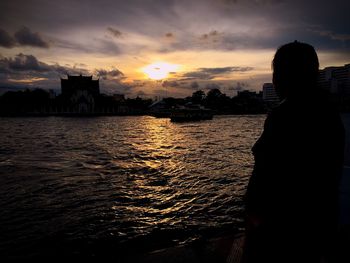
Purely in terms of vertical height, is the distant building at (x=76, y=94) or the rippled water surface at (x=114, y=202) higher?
the distant building at (x=76, y=94)

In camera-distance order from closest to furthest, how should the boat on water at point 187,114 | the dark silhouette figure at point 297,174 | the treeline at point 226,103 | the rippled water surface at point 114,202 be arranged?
the dark silhouette figure at point 297,174 → the rippled water surface at point 114,202 → the boat on water at point 187,114 → the treeline at point 226,103

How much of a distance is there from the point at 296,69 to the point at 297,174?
0.64m

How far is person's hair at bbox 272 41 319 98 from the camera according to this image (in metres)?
1.52

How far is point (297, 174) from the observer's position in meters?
1.41

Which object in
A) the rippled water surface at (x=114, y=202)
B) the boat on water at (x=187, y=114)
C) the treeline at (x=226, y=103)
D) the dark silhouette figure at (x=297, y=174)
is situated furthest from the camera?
the treeline at (x=226, y=103)

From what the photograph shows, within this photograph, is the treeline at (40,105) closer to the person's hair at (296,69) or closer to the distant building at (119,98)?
the distant building at (119,98)

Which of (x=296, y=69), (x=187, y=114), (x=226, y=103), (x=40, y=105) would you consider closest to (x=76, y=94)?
(x=40, y=105)

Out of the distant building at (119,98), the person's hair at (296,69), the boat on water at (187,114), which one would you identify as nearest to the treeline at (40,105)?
the distant building at (119,98)

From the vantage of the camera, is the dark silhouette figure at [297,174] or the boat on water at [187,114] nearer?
the dark silhouette figure at [297,174]

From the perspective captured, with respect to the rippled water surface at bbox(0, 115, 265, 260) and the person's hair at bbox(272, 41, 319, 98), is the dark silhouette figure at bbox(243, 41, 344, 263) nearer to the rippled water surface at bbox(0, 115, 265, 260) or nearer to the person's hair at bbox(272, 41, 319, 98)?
the person's hair at bbox(272, 41, 319, 98)

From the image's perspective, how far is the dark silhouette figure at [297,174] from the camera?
141 centimetres

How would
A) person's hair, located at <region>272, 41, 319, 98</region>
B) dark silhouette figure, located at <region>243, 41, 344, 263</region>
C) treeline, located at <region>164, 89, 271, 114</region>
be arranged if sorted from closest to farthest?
dark silhouette figure, located at <region>243, 41, 344, 263</region> → person's hair, located at <region>272, 41, 319, 98</region> → treeline, located at <region>164, 89, 271, 114</region>

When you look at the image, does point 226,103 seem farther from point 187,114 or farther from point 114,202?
point 114,202

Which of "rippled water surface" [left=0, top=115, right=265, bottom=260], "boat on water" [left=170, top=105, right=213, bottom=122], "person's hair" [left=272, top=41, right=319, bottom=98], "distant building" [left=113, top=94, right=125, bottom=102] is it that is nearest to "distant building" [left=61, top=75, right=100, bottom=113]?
"distant building" [left=113, top=94, right=125, bottom=102]
